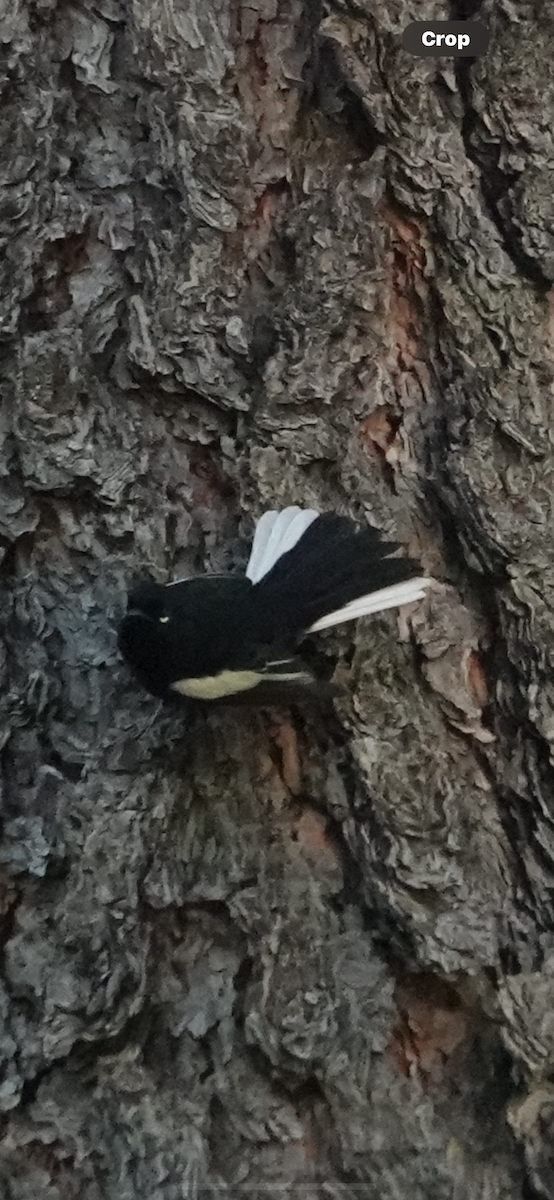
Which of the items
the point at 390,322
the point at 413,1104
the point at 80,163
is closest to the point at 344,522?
the point at 390,322

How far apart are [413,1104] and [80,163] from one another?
0.94m

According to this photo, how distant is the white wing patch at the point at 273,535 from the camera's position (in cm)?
101

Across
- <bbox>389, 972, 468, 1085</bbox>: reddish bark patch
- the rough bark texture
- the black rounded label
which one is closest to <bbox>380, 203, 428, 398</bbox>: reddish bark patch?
the rough bark texture

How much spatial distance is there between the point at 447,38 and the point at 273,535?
1.67ft

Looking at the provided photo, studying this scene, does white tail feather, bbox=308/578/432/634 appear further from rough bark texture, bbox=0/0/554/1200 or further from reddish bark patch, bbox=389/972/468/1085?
reddish bark patch, bbox=389/972/468/1085

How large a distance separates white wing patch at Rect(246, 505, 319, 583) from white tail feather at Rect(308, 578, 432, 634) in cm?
7

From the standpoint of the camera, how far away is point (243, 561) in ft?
3.48

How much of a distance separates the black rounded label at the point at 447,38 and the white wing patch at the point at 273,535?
456 mm

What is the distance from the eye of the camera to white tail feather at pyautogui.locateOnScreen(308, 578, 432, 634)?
3.27 feet

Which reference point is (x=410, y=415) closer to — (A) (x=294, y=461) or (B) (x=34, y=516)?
(A) (x=294, y=461)

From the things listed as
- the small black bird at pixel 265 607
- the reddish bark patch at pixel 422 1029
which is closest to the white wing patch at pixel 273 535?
the small black bird at pixel 265 607

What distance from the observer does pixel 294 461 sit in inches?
41.3

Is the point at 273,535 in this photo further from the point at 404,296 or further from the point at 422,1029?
the point at 422,1029

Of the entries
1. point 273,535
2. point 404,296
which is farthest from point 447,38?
point 273,535
